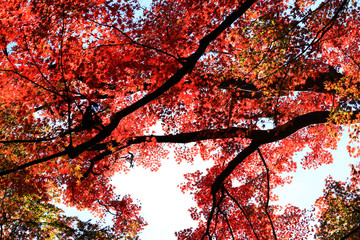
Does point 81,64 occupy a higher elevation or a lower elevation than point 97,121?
higher

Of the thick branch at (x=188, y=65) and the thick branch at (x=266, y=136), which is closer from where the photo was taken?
the thick branch at (x=188, y=65)

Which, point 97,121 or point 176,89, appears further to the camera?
point 176,89

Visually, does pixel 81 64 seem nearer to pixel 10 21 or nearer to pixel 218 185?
pixel 10 21

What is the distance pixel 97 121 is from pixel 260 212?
15.1m

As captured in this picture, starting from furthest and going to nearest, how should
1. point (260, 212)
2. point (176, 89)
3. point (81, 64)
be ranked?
point (260, 212) → point (81, 64) → point (176, 89)

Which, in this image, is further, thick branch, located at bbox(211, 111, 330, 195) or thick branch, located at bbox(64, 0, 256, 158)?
thick branch, located at bbox(211, 111, 330, 195)

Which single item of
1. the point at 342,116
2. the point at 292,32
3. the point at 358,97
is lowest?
the point at 342,116

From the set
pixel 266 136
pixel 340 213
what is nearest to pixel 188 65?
pixel 266 136

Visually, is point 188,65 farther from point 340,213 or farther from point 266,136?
point 340,213

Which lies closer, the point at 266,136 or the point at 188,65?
the point at 188,65

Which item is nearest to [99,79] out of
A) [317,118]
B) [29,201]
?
[29,201]

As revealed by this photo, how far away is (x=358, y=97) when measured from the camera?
780 centimetres

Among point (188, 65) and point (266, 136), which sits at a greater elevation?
point (266, 136)

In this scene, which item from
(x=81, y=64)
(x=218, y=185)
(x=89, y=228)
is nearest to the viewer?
(x=218, y=185)
